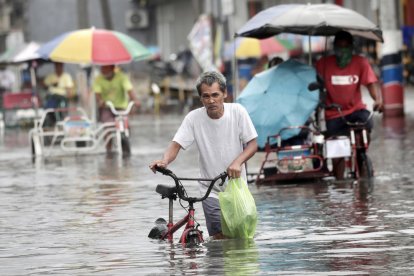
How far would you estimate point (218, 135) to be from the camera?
38.0 ft

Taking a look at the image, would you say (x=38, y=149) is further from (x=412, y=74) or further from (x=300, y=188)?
(x=412, y=74)

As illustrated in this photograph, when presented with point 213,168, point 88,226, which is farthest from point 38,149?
point 213,168

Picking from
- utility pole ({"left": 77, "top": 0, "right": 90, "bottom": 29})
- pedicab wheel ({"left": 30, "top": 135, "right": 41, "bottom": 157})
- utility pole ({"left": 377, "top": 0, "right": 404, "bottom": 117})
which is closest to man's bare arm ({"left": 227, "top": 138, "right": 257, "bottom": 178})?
pedicab wheel ({"left": 30, "top": 135, "right": 41, "bottom": 157})

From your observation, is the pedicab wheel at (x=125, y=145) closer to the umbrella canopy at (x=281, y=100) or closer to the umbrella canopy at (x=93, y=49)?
the umbrella canopy at (x=93, y=49)

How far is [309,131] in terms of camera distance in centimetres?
1803

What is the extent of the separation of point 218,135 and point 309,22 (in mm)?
6695

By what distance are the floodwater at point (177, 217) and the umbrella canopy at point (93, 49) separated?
3.01m

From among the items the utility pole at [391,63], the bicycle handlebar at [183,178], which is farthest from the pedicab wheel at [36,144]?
the bicycle handlebar at [183,178]

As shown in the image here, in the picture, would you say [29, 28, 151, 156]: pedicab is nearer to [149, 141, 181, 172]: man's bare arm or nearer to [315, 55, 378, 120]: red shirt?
[315, 55, 378, 120]: red shirt

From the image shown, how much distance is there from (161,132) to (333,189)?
17785 mm

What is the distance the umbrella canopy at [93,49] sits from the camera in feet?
82.3

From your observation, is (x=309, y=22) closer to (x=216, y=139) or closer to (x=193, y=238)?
(x=216, y=139)

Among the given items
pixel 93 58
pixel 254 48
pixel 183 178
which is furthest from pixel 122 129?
pixel 254 48

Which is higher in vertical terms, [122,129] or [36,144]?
[122,129]
